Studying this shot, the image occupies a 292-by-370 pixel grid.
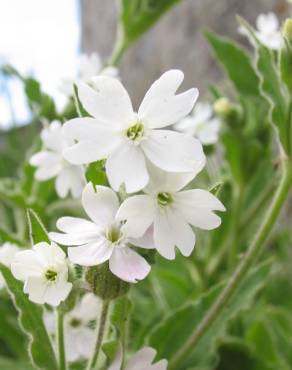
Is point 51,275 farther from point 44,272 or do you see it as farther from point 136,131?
point 136,131

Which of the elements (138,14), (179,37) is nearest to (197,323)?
(138,14)

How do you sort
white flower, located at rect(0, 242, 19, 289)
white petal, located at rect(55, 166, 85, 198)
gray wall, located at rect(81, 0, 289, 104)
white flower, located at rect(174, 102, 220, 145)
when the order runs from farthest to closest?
1. gray wall, located at rect(81, 0, 289, 104)
2. white flower, located at rect(174, 102, 220, 145)
3. white petal, located at rect(55, 166, 85, 198)
4. white flower, located at rect(0, 242, 19, 289)

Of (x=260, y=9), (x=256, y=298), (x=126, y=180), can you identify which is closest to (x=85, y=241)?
(x=126, y=180)

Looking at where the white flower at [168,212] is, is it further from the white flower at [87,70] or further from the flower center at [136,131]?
the white flower at [87,70]

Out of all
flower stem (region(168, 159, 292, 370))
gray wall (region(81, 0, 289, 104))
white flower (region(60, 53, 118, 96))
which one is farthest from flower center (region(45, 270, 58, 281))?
gray wall (region(81, 0, 289, 104))

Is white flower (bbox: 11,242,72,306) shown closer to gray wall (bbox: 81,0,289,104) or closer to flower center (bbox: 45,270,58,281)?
flower center (bbox: 45,270,58,281)
